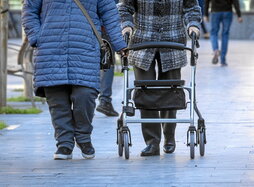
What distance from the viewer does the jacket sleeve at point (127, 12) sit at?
823 cm

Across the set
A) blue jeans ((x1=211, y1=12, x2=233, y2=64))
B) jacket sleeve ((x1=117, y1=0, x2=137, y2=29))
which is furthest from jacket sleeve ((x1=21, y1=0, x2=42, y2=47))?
blue jeans ((x1=211, y1=12, x2=233, y2=64))

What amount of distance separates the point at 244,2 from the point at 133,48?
29.1 meters

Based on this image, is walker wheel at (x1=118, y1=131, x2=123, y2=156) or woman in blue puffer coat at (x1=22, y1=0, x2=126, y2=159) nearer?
woman in blue puffer coat at (x1=22, y1=0, x2=126, y2=159)

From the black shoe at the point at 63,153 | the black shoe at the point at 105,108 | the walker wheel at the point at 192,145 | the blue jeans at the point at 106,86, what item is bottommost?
the black shoe at the point at 105,108

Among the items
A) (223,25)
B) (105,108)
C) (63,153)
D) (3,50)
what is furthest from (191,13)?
(223,25)

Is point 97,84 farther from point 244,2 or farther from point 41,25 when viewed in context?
point 244,2

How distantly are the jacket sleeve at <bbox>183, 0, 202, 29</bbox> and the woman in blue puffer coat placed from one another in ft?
2.04

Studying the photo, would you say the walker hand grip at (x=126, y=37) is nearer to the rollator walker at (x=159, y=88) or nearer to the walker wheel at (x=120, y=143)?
the rollator walker at (x=159, y=88)

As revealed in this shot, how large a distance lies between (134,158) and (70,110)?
672 mm

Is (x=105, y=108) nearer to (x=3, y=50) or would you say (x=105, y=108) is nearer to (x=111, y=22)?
(x=3, y=50)

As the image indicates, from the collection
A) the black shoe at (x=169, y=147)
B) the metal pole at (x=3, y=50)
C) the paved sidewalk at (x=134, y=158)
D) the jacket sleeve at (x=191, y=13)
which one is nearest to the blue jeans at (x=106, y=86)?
the paved sidewalk at (x=134, y=158)

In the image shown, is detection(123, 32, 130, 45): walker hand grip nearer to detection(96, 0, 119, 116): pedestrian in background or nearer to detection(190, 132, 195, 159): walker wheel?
detection(190, 132, 195, 159): walker wheel

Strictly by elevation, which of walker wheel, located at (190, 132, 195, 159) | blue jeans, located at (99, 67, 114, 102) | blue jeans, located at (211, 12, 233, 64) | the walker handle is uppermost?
the walker handle

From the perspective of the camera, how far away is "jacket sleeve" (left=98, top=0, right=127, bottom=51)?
318 inches
